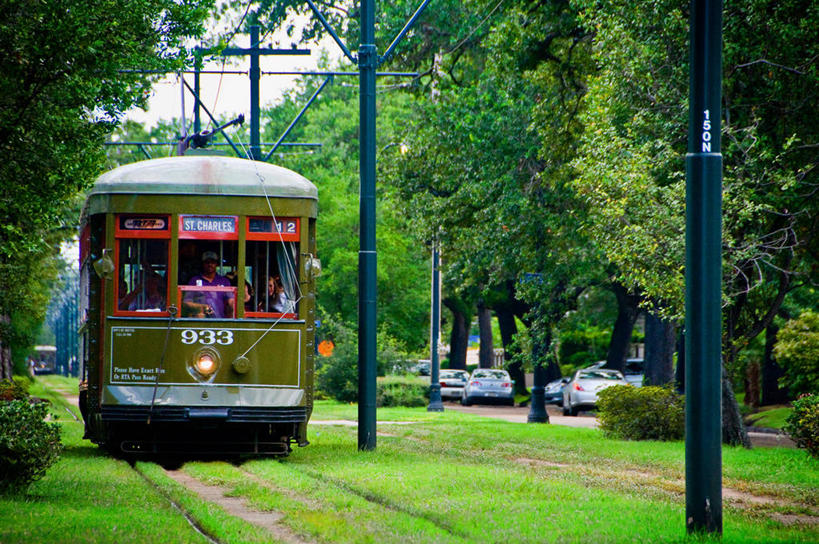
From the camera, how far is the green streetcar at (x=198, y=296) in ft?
48.2

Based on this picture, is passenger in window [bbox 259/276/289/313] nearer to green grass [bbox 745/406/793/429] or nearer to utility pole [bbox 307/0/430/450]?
utility pole [bbox 307/0/430/450]

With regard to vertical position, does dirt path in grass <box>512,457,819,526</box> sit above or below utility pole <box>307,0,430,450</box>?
below

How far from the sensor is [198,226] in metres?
14.8

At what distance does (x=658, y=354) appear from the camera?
34312 mm

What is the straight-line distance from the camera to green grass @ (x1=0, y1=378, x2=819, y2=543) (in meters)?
8.90

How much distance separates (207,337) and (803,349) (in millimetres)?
15043

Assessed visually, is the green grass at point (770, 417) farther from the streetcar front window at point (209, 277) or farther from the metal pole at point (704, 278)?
the metal pole at point (704, 278)

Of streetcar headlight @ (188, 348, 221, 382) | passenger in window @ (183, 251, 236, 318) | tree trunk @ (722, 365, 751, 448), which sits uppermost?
passenger in window @ (183, 251, 236, 318)

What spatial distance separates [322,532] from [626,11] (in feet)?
40.9

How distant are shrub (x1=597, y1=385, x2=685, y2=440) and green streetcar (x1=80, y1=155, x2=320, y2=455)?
8.38 meters

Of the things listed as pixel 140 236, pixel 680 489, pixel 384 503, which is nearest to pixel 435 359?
pixel 140 236

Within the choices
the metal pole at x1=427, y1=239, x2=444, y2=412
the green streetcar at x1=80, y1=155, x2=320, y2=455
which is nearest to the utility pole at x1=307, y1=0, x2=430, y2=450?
the green streetcar at x1=80, y1=155, x2=320, y2=455

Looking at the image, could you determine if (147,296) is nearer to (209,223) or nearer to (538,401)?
(209,223)

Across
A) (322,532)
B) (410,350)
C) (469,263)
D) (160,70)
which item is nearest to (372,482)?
(322,532)
